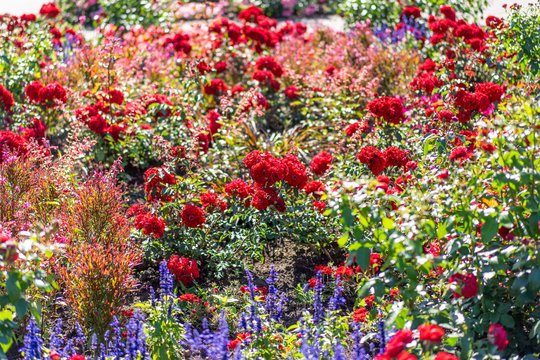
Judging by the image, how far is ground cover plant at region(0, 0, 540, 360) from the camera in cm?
398

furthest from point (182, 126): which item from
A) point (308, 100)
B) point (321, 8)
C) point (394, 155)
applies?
point (321, 8)

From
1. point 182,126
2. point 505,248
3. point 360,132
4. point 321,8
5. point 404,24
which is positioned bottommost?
point 505,248

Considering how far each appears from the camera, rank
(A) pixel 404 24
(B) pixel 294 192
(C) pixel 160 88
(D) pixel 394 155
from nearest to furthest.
→ (D) pixel 394 155
(B) pixel 294 192
(C) pixel 160 88
(A) pixel 404 24

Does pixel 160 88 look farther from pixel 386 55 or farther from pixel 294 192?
pixel 294 192

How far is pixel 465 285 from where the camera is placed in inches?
147

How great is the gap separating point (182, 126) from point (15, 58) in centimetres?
176

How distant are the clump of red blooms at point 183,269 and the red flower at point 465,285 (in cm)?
179

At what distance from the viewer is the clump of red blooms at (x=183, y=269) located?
5.27m

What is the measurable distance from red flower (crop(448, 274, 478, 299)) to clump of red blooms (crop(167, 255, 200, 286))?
1787mm

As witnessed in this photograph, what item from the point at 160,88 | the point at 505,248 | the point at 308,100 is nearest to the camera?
the point at 505,248

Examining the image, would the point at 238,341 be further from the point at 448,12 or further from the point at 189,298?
the point at 448,12

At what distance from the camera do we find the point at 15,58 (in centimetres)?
800

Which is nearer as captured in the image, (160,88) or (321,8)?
(160,88)

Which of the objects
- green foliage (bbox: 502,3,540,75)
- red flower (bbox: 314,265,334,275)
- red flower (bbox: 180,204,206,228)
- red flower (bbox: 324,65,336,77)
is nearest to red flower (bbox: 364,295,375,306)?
red flower (bbox: 314,265,334,275)
